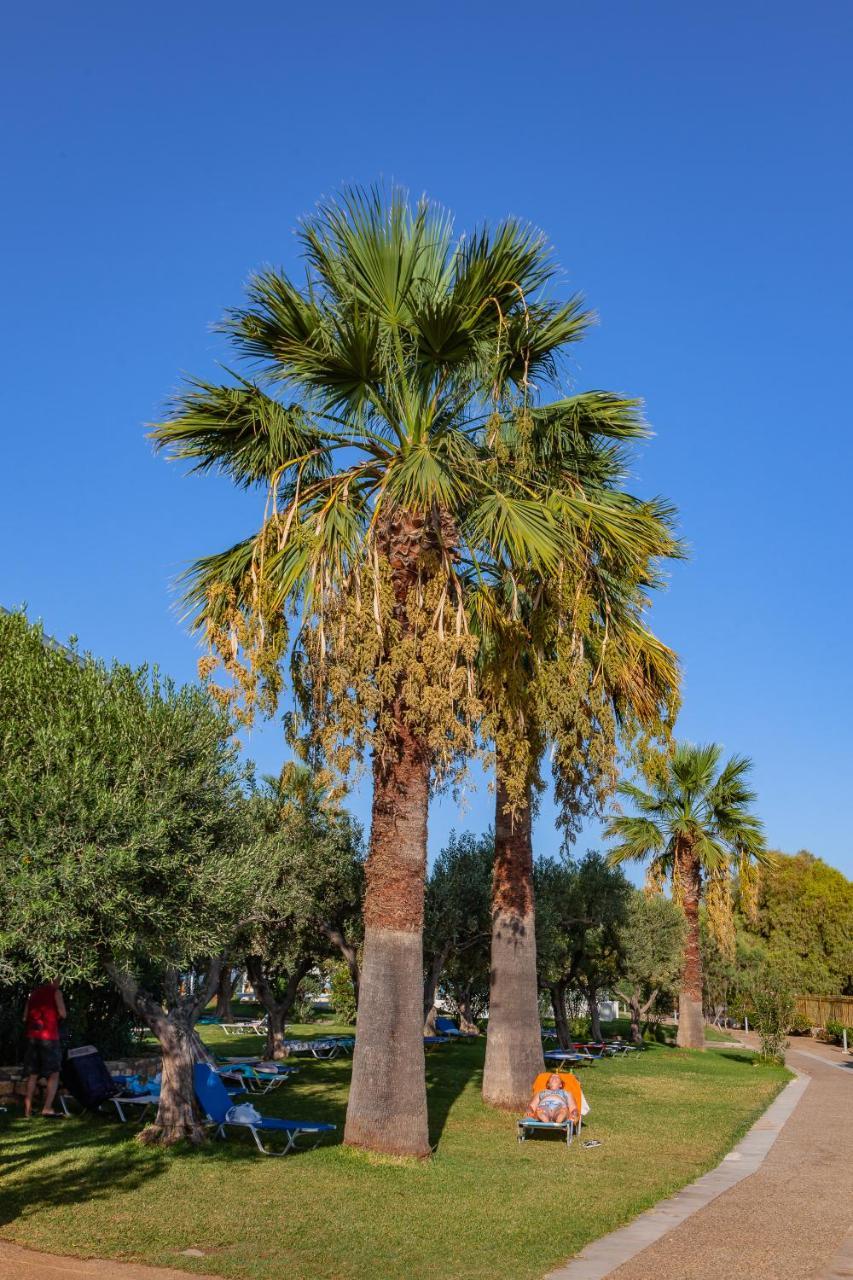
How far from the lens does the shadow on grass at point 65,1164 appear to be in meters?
9.38

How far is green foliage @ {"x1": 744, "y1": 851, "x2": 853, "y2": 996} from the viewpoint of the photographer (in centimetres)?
6400

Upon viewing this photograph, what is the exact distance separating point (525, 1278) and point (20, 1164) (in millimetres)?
5815

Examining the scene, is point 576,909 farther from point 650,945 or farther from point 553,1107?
point 553,1107

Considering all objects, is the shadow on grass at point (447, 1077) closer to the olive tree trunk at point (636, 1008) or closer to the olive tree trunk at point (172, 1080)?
the olive tree trunk at point (172, 1080)

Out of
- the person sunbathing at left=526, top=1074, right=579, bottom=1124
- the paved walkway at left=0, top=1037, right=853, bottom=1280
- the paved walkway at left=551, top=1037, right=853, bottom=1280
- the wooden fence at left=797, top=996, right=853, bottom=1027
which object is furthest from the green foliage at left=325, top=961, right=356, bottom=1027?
the paved walkway at left=0, top=1037, right=853, bottom=1280

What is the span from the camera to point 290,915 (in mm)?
22812

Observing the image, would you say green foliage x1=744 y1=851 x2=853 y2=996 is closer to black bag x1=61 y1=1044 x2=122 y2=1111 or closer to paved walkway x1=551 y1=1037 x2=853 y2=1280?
paved walkway x1=551 y1=1037 x2=853 y2=1280

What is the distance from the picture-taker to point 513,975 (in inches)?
640

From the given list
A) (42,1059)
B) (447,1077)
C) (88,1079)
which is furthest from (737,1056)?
(42,1059)

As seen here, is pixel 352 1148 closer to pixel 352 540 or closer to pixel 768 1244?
pixel 768 1244

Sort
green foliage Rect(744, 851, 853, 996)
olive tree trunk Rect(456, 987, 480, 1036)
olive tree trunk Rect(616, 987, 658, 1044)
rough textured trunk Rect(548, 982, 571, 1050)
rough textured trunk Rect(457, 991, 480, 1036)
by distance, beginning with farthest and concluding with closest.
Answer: green foliage Rect(744, 851, 853, 996), olive tree trunk Rect(616, 987, 658, 1044), rough textured trunk Rect(457, 991, 480, 1036), olive tree trunk Rect(456, 987, 480, 1036), rough textured trunk Rect(548, 982, 571, 1050)

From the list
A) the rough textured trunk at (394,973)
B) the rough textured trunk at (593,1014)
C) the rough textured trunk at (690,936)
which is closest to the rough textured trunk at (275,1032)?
the rough textured trunk at (394,973)

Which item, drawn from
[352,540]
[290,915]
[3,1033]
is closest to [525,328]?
[352,540]

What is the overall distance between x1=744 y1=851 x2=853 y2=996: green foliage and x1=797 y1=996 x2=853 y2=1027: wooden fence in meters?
11.4
